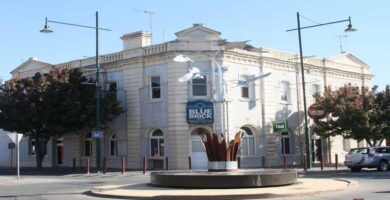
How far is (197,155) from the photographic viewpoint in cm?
3769

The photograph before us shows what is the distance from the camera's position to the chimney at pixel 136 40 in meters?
40.4

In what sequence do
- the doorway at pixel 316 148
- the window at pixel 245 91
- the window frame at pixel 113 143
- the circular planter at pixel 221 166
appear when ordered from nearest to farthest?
1. the circular planter at pixel 221 166
2. the window at pixel 245 91
3. the window frame at pixel 113 143
4. the doorway at pixel 316 148

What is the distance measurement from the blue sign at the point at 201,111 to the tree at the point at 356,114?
29.6ft

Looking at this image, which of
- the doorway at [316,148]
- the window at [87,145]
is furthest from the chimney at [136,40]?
Result: the doorway at [316,148]

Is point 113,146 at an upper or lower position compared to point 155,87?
lower

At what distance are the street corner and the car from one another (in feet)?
40.5

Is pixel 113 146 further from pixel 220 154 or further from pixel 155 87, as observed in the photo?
pixel 220 154

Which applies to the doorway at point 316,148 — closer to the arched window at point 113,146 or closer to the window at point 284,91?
the window at point 284,91

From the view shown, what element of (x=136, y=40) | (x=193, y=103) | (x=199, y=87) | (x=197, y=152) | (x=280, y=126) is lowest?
(x=197, y=152)

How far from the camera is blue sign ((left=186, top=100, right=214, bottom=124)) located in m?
37.3

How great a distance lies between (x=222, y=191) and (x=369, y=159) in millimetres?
17233

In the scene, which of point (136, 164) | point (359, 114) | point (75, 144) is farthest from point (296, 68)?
point (75, 144)

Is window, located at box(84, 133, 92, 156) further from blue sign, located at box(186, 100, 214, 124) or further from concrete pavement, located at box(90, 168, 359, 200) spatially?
concrete pavement, located at box(90, 168, 359, 200)

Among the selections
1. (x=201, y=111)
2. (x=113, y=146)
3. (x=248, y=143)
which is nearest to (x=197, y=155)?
(x=201, y=111)
